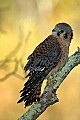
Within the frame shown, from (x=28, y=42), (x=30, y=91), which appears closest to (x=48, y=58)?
(x=30, y=91)

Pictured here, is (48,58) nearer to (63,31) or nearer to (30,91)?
(63,31)

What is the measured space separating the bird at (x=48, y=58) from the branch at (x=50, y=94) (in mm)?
29

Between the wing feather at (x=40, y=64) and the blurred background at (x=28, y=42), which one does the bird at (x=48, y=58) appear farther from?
the blurred background at (x=28, y=42)

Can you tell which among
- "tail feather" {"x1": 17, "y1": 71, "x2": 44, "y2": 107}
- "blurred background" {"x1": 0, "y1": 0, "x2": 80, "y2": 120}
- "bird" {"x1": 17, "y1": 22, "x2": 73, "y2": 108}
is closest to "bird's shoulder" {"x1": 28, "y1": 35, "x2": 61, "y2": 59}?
"bird" {"x1": 17, "y1": 22, "x2": 73, "y2": 108}

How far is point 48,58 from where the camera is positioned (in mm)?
1528

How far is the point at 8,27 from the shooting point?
4.54m

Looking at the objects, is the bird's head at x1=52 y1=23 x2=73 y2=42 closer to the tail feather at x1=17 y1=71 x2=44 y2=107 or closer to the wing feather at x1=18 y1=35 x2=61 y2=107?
the wing feather at x1=18 y1=35 x2=61 y2=107

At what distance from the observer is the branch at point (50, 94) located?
1.32 m

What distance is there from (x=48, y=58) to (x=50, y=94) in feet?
0.69

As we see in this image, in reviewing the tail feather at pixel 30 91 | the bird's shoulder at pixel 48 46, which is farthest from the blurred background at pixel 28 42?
the tail feather at pixel 30 91

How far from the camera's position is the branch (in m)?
1.32

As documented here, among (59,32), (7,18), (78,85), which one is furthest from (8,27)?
(59,32)

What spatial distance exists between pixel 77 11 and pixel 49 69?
3.12 m

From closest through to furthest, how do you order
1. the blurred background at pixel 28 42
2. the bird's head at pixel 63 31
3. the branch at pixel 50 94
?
1. the branch at pixel 50 94
2. the bird's head at pixel 63 31
3. the blurred background at pixel 28 42
